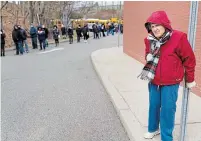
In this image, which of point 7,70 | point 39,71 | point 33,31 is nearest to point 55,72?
point 39,71

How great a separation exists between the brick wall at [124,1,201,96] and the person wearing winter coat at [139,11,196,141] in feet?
7.96

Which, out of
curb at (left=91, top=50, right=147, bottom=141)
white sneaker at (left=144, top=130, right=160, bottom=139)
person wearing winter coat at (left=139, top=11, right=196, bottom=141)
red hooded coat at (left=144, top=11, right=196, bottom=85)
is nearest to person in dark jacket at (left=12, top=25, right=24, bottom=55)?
curb at (left=91, top=50, right=147, bottom=141)

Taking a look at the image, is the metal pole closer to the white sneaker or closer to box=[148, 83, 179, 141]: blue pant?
box=[148, 83, 179, 141]: blue pant

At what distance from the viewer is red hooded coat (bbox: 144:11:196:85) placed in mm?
3195

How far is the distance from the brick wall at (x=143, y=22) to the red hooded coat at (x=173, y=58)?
2.58 m

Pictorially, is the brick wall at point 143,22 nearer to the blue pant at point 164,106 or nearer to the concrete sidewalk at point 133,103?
the concrete sidewalk at point 133,103

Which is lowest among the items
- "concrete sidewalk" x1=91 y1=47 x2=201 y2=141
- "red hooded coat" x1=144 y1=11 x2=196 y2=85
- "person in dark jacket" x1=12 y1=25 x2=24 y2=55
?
"concrete sidewalk" x1=91 y1=47 x2=201 y2=141

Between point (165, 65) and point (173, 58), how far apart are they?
13cm

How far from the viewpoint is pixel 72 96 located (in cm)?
654

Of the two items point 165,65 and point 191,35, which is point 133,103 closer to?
point 165,65

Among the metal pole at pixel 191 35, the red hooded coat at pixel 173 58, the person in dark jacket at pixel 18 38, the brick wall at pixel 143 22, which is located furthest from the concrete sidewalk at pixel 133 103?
the person in dark jacket at pixel 18 38

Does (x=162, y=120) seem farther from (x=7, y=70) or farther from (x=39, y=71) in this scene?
(x=7, y=70)

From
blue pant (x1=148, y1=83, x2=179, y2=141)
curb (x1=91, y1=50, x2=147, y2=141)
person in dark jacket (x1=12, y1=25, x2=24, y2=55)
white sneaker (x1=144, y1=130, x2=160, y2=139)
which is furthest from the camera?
person in dark jacket (x1=12, y1=25, x2=24, y2=55)

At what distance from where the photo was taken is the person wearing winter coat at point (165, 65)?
127 inches
